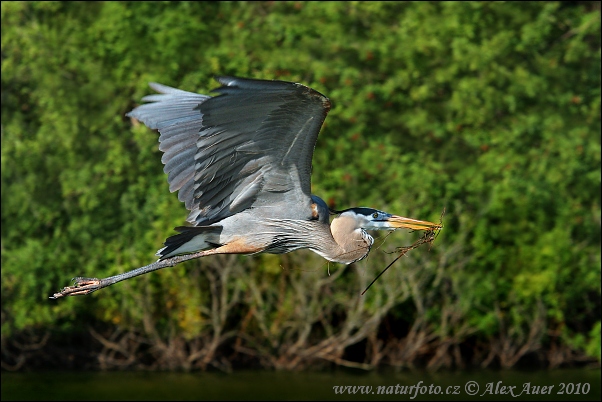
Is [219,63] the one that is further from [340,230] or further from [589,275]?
[340,230]

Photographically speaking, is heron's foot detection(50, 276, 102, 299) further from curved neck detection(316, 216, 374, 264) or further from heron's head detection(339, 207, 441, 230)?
heron's head detection(339, 207, 441, 230)

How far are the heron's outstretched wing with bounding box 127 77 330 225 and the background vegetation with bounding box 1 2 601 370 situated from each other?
565cm

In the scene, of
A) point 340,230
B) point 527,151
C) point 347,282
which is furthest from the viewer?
point 527,151

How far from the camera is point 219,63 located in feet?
48.4

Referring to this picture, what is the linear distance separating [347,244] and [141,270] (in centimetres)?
135

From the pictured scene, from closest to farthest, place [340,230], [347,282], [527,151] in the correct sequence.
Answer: [340,230] → [347,282] → [527,151]

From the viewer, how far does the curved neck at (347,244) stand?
7191 millimetres

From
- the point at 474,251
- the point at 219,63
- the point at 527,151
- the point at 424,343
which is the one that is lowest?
the point at 424,343

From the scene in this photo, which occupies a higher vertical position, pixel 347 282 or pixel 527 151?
pixel 527 151

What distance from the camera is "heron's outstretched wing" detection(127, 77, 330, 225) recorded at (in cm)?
630

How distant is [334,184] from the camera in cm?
1409

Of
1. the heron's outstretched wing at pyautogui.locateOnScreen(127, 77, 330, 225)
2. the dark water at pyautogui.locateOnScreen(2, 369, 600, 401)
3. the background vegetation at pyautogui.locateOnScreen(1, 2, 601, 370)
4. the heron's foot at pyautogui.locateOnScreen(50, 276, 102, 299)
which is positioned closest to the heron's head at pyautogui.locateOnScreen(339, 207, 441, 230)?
the heron's outstretched wing at pyautogui.locateOnScreen(127, 77, 330, 225)

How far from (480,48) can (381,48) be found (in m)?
1.39

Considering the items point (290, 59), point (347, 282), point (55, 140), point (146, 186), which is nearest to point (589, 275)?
point (347, 282)
